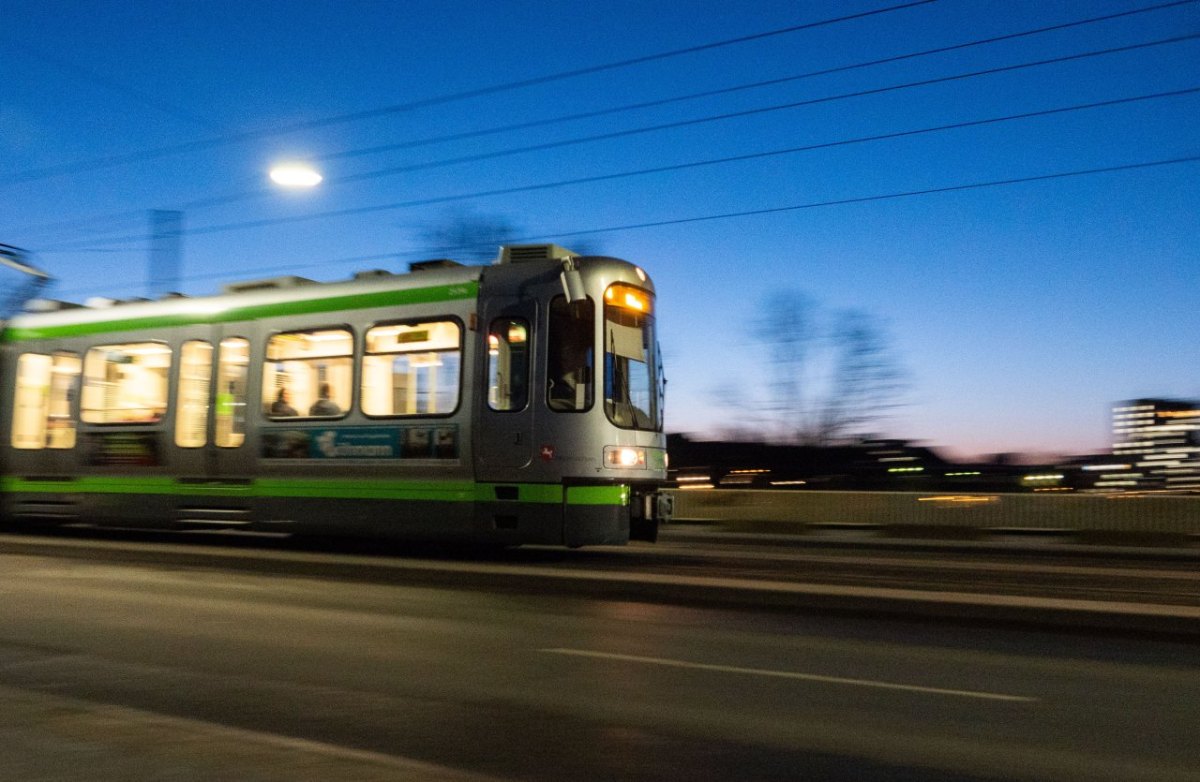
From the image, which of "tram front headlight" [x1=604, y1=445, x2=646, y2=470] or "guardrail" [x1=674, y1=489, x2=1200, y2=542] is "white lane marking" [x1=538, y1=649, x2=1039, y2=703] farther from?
"guardrail" [x1=674, y1=489, x2=1200, y2=542]

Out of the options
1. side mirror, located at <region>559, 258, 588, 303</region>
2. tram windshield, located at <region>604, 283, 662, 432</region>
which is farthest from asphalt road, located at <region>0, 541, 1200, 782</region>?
side mirror, located at <region>559, 258, 588, 303</region>

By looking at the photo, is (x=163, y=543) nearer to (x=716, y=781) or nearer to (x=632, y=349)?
(x=632, y=349)

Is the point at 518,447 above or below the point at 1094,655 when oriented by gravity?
above

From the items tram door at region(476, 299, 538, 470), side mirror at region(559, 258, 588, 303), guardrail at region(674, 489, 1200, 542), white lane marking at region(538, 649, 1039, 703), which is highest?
side mirror at region(559, 258, 588, 303)

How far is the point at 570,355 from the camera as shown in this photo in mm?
12031

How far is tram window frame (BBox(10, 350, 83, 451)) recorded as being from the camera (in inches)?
634

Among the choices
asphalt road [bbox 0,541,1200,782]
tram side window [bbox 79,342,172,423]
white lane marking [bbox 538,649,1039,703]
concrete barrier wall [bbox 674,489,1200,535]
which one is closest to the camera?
asphalt road [bbox 0,541,1200,782]

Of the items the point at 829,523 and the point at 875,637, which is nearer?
the point at 875,637

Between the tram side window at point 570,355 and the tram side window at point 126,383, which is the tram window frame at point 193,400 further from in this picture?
the tram side window at point 570,355

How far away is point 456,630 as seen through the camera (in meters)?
7.76

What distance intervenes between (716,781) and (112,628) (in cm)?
544

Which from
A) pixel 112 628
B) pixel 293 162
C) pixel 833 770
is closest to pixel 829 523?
pixel 293 162

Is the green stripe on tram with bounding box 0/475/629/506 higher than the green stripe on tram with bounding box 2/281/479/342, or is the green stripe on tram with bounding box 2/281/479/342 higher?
the green stripe on tram with bounding box 2/281/479/342

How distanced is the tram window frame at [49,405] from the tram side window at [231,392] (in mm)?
3130
